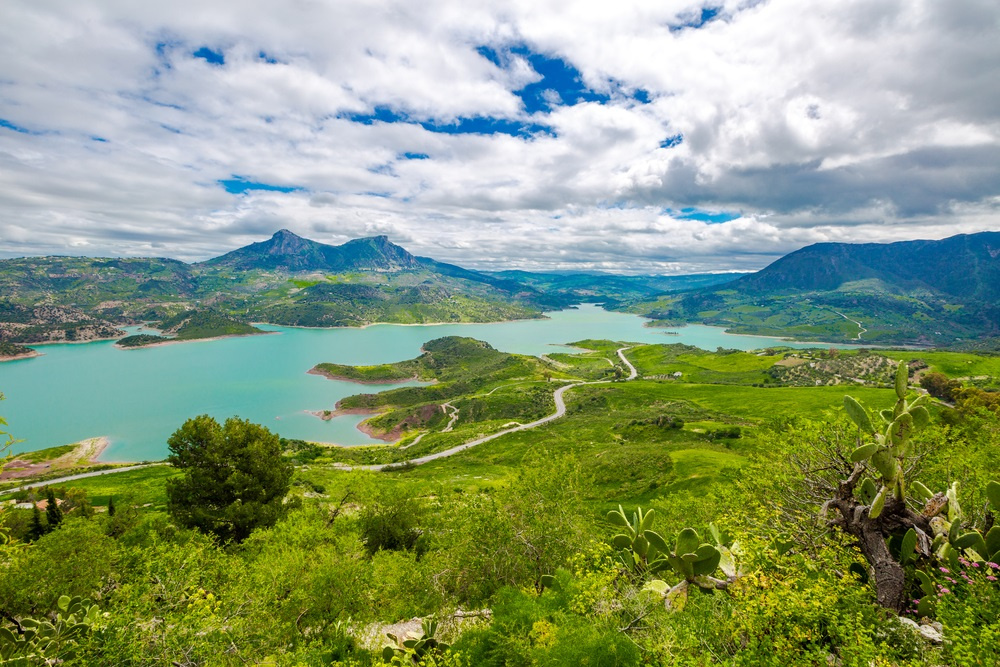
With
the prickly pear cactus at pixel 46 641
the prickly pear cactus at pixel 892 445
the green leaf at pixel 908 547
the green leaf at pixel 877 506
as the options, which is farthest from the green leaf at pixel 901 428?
the prickly pear cactus at pixel 46 641

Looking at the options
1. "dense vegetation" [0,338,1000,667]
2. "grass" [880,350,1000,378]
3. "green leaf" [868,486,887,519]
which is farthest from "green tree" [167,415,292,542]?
"grass" [880,350,1000,378]

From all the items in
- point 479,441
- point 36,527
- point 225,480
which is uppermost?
point 225,480

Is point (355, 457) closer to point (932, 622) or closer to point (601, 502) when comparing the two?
point (601, 502)

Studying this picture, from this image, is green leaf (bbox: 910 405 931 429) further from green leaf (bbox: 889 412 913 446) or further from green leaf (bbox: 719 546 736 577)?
green leaf (bbox: 719 546 736 577)

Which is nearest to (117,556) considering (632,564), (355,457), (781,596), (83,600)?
(83,600)

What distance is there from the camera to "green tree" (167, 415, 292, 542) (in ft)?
125

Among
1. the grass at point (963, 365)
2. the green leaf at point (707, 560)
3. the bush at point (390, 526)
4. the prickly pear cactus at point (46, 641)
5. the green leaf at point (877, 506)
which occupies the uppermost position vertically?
the green leaf at point (877, 506)

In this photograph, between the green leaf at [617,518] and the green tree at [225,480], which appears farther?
the green tree at [225,480]

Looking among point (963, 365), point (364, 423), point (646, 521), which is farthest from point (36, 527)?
point (963, 365)

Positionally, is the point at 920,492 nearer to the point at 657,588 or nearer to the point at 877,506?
the point at 877,506

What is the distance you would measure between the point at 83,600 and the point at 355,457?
10153 centimetres

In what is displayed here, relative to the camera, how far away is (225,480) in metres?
40.0

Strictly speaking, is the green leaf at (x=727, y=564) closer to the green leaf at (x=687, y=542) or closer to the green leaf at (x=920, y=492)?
the green leaf at (x=687, y=542)

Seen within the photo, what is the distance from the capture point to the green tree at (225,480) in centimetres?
3819
